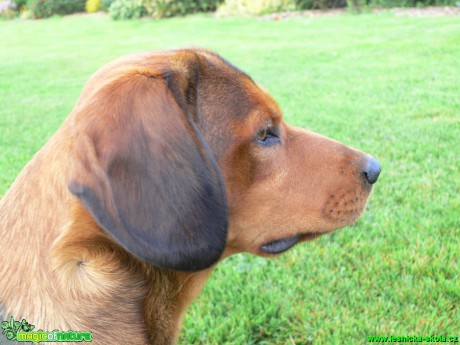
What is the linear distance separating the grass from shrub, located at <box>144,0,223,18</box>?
9.79m

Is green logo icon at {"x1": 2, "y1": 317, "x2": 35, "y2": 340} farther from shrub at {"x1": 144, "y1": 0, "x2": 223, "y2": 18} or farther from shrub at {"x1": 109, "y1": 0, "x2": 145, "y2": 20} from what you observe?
shrub at {"x1": 109, "y1": 0, "x2": 145, "y2": 20}

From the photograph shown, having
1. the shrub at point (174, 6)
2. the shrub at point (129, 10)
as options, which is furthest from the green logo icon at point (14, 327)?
the shrub at point (129, 10)

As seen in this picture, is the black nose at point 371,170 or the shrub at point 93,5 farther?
the shrub at point 93,5

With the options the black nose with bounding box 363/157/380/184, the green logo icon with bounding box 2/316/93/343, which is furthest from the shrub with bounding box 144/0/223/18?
the green logo icon with bounding box 2/316/93/343

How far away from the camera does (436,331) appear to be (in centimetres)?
327

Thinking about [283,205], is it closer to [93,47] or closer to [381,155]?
[381,155]

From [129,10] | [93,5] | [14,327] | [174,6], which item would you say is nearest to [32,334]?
[14,327]

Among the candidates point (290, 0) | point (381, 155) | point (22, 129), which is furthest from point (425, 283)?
point (290, 0)

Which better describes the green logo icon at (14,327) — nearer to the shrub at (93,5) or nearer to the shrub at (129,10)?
the shrub at (129,10)

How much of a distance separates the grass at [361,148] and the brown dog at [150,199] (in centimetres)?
108

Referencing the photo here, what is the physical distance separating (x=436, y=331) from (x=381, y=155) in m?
3.01

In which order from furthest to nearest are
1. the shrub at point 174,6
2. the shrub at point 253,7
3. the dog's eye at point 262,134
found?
the shrub at point 174,6 < the shrub at point 253,7 < the dog's eye at point 262,134

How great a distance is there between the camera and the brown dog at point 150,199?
5.78 feet

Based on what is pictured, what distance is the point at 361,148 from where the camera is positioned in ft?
20.2
